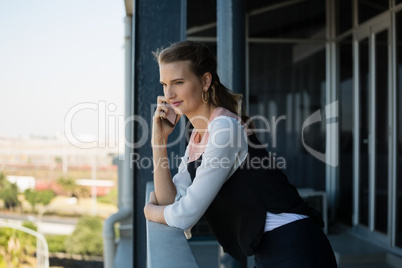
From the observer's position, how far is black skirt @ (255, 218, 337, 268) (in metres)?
1.29

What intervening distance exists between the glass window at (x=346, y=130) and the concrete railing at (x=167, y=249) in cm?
474

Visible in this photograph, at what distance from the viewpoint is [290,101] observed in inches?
268

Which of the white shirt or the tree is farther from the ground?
the white shirt

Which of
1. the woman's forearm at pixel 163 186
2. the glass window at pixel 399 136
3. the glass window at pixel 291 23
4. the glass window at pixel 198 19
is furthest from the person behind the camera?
the glass window at pixel 291 23

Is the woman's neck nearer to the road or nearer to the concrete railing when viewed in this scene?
the concrete railing

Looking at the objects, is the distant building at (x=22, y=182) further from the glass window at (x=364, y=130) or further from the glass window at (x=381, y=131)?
the glass window at (x=381, y=131)

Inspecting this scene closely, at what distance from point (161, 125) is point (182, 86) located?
0.81 feet

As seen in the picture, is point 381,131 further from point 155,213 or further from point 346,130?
point 155,213

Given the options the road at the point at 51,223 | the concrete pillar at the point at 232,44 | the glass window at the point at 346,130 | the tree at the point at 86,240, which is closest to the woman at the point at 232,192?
the concrete pillar at the point at 232,44

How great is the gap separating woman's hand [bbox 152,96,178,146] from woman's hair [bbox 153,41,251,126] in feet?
0.67

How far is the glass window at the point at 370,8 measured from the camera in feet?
16.1

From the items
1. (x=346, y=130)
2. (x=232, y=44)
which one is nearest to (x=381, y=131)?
(x=346, y=130)

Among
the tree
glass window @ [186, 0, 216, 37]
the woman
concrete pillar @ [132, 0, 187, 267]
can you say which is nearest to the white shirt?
the woman

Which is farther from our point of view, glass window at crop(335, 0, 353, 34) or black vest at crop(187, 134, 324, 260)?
glass window at crop(335, 0, 353, 34)
